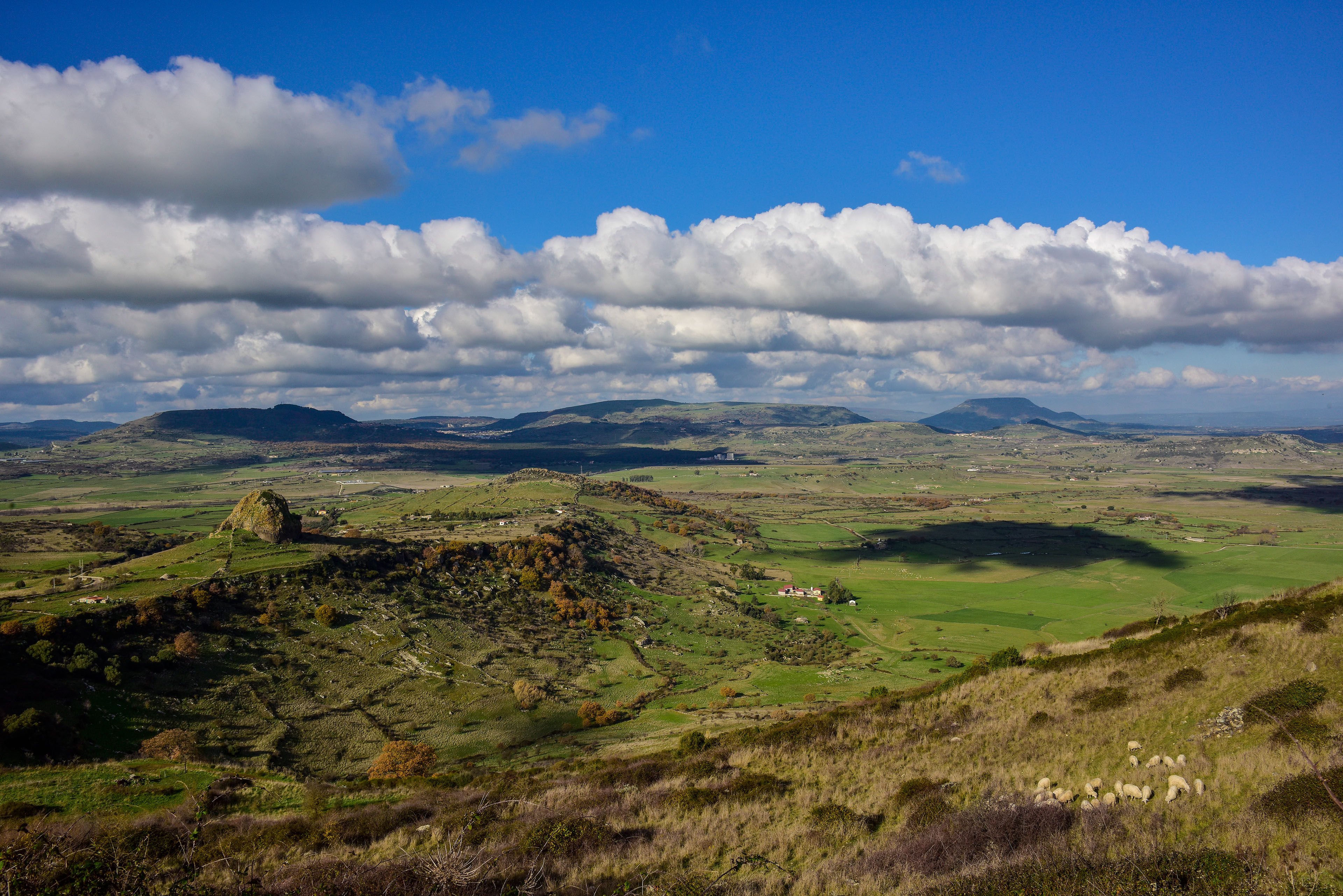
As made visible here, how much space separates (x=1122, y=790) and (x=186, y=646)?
67.3 meters

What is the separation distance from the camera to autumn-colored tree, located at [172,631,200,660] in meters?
53.5

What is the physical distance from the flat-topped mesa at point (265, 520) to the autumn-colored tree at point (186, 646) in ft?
104

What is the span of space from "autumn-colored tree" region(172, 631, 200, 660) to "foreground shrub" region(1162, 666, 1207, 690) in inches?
2763

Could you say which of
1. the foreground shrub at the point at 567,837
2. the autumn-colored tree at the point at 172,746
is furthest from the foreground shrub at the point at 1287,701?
the autumn-colored tree at the point at 172,746

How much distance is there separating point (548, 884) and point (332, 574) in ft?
251

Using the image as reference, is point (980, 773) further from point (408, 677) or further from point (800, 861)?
point (408, 677)

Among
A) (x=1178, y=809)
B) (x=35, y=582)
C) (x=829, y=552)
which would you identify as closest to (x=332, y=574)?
(x=35, y=582)

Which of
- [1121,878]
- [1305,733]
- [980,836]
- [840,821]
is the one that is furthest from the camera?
[840,821]

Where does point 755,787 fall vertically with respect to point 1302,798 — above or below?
below

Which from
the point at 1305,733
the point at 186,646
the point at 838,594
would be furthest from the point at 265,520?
the point at 838,594

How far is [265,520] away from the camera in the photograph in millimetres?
86562

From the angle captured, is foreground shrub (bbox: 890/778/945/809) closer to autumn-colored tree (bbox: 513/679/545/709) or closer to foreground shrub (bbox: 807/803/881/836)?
foreground shrub (bbox: 807/803/881/836)

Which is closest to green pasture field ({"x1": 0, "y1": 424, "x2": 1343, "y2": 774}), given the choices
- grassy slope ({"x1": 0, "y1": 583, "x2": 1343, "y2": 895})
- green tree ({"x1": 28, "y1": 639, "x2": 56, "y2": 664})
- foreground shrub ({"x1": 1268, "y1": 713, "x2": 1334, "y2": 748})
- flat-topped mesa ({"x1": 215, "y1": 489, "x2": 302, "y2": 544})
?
flat-topped mesa ({"x1": 215, "y1": 489, "x2": 302, "y2": 544})

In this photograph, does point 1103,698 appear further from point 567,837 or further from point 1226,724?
point 567,837
